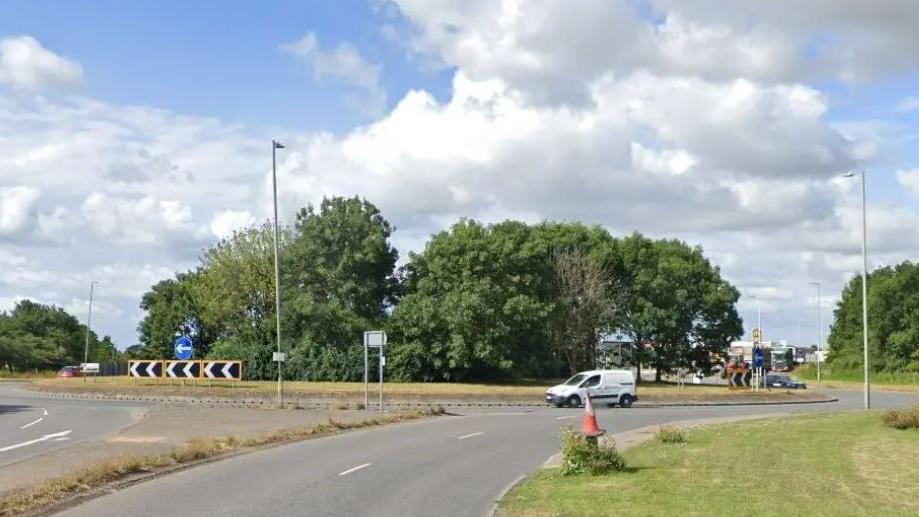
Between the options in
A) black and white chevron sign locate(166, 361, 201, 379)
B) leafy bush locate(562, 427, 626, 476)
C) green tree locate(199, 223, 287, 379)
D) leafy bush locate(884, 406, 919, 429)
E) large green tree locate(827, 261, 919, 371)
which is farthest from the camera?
large green tree locate(827, 261, 919, 371)

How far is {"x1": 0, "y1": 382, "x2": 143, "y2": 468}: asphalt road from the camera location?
21.7m

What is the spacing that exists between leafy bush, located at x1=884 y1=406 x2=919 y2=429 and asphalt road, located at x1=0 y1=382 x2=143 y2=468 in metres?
20.9

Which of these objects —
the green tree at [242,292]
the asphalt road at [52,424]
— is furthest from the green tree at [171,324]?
the asphalt road at [52,424]

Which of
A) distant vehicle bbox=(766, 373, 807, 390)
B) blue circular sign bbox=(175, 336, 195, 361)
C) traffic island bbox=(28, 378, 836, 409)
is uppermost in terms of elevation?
blue circular sign bbox=(175, 336, 195, 361)

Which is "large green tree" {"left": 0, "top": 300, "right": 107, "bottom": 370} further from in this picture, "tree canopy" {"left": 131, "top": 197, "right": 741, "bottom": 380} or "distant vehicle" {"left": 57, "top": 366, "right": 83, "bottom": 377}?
"tree canopy" {"left": 131, "top": 197, "right": 741, "bottom": 380}

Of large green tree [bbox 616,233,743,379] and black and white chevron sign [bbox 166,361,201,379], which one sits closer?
black and white chevron sign [bbox 166,361,201,379]

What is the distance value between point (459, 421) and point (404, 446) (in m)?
10.1

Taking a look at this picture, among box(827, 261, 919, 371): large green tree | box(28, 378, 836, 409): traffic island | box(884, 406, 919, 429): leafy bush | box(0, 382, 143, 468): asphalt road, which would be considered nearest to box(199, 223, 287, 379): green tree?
box(28, 378, 836, 409): traffic island

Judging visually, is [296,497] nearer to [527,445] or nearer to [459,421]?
[527,445]

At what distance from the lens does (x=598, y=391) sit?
43.8 m

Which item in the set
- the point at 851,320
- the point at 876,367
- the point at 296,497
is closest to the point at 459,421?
the point at 296,497

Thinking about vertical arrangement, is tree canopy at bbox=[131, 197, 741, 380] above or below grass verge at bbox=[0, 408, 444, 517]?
above

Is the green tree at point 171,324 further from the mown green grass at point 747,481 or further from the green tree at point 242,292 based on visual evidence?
the mown green grass at point 747,481

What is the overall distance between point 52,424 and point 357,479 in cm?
1681
